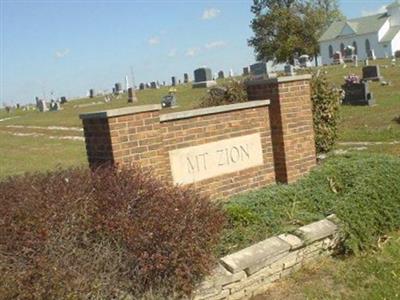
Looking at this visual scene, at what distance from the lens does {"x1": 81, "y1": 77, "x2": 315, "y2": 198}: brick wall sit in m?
5.52

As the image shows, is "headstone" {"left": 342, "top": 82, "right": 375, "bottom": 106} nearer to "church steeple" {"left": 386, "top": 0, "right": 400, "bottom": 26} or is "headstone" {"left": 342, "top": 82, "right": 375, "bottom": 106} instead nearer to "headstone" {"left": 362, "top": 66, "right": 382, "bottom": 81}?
"headstone" {"left": 362, "top": 66, "right": 382, "bottom": 81}

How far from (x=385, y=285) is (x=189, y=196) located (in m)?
2.05

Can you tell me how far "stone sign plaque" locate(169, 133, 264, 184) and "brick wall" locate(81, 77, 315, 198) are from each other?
2.1 inches

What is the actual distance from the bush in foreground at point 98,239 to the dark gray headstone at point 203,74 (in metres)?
36.7

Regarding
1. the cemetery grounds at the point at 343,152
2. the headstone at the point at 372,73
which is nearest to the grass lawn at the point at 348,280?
the cemetery grounds at the point at 343,152

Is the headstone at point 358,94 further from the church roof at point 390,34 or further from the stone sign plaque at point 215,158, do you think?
the church roof at point 390,34

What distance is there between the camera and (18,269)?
11.8 ft

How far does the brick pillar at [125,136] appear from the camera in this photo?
542cm

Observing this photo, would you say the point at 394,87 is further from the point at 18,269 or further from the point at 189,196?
the point at 18,269

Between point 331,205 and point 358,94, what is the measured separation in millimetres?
15641

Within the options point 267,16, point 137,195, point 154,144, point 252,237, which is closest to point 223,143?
point 154,144

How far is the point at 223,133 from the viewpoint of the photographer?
6.63m

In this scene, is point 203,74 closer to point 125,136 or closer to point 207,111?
point 207,111

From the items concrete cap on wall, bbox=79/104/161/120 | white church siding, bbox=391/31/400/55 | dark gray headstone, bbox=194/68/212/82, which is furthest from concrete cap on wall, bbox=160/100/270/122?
white church siding, bbox=391/31/400/55
